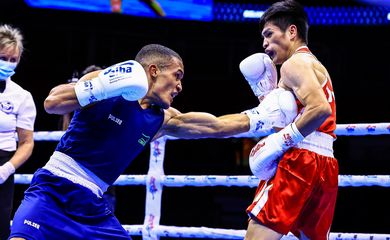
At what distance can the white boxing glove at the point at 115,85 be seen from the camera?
7.75 feet

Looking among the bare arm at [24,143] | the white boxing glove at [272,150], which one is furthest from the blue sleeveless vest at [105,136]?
the bare arm at [24,143]

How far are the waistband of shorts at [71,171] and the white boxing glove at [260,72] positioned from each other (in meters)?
0.89

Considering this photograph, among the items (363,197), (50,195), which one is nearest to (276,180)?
(50,195)

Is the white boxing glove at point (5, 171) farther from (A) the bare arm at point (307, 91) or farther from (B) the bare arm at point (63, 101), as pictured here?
(A) the bare arm at point (307, 91)

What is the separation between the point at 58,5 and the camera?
27.5 feet

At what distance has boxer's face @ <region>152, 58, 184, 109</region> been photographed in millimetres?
2701

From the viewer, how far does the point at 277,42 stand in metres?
2.91

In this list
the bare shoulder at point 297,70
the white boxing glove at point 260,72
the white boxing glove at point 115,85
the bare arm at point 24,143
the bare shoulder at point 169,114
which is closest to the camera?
the white boxing glove at point 115,85

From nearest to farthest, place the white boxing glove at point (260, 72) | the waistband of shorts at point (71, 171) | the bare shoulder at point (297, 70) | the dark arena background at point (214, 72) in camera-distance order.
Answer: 1. the waistband of shorts at point (71, 171)
2. the bare shoulder at point (297, 70)
3. the white boxing glove at point (260, 72)
4. the dark arena background at point (214, 72)

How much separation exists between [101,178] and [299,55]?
971mm

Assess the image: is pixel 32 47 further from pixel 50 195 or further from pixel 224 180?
pixel 50 195

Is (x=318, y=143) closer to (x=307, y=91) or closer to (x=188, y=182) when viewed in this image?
(x=307, y=91)

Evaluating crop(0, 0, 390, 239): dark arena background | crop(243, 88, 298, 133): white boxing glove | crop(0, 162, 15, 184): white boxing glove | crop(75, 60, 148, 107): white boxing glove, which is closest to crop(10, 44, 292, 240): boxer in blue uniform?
crop(75, 60, 148, 107): white boxing glove

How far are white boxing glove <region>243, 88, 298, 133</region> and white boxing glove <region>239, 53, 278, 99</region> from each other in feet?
0.48
